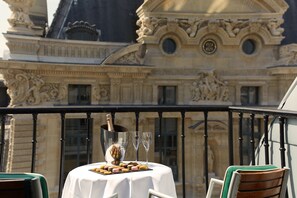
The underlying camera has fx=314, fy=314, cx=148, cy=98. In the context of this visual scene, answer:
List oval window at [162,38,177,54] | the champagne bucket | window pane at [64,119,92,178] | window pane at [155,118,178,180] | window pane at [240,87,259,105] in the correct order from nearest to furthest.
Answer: the champagne bucket, window pane at [64,119,92,178], window pane at [155,118,178,180], oval window at [162,38,177,54], window pane at [240,87,259,105]

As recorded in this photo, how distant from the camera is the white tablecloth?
2.71m

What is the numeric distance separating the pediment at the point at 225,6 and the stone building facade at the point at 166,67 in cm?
5

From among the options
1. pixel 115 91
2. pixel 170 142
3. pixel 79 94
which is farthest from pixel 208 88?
pixel 79 94

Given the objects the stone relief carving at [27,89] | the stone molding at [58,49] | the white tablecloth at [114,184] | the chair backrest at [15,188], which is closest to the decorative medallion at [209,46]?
the stone molding at [58,49]

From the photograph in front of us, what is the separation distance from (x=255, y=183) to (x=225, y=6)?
53.6 feet

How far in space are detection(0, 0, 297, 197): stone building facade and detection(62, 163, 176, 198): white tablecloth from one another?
40.1 ft

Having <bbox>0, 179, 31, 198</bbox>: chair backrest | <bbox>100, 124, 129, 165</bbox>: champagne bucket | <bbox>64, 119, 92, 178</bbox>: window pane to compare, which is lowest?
<bbox>64, 119, 92, 178</bbox>: window pane

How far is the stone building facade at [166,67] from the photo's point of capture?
14.4m

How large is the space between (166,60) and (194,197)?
7187 millimetres

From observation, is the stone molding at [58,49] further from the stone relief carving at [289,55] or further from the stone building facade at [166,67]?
the stone relief carving at [289,55]

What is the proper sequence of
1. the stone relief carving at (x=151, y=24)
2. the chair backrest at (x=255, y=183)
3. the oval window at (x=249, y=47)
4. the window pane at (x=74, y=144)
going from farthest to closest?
the oval window at (x=249, y=47)
the stone relief carving at (x=151, y=24)
the window pane at (x=74, y=144)
the chair backrest at (x=255, y=183)

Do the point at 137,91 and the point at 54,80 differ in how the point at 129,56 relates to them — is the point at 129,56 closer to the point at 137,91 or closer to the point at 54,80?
the point at 137,91

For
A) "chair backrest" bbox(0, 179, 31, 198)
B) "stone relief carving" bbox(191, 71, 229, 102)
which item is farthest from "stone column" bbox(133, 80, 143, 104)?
"chair backrest" bbox(0, 179, 31, 198)

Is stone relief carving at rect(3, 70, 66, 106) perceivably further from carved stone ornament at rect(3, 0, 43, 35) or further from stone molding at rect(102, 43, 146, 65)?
stone molding at rect(102, 43, 146, 65)
